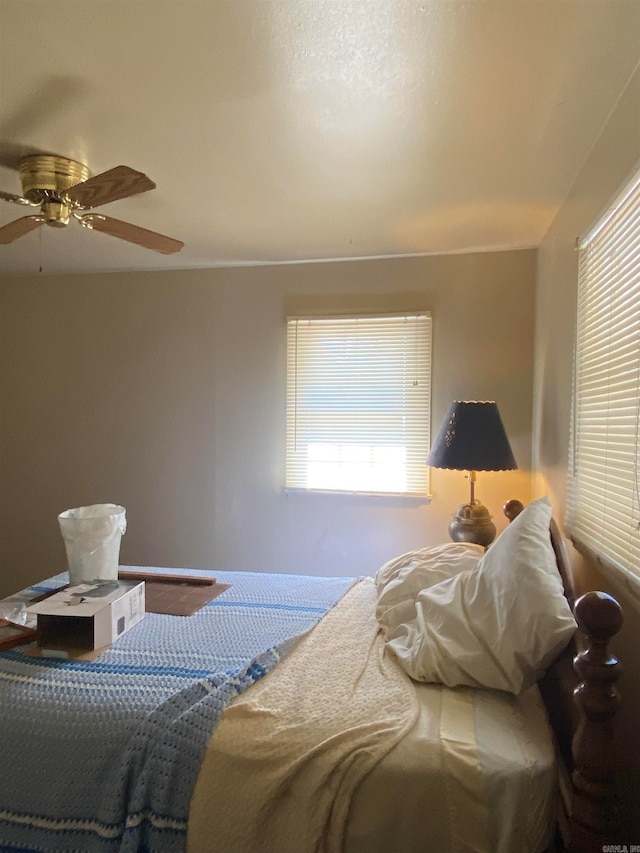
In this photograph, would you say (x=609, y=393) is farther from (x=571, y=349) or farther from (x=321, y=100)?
(x=321, y=100)

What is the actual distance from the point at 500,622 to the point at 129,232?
1.88m

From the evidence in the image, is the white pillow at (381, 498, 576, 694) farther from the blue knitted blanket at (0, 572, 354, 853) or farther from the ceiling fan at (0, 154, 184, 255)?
the ceiling fan at (0, 154, 184, 255)

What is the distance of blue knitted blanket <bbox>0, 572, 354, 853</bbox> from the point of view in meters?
1.21

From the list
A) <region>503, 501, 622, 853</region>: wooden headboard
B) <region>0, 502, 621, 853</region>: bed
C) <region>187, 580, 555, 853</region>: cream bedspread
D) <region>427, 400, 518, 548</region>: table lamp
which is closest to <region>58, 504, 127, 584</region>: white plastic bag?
<region>0, 502, 621, 853</region>: bed

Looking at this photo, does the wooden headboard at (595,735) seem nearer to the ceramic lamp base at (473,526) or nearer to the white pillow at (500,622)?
the white pillow at (500,622)

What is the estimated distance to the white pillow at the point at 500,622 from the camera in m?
1.27

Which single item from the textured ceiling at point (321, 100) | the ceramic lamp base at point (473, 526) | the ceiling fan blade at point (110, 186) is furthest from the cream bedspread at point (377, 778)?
the textured ceiling at point (321, 100)

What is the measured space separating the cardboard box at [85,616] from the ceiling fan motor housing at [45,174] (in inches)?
55.1

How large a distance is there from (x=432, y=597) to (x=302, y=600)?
67 centimetres

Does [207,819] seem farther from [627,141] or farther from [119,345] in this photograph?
[119,345]

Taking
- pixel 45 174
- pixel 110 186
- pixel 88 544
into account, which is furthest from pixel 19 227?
pixel 88 544

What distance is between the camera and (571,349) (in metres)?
2.08

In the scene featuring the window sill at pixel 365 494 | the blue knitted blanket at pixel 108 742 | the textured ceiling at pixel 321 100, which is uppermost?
the textured ceiling at pixel 321 100

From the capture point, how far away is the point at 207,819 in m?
1.17
